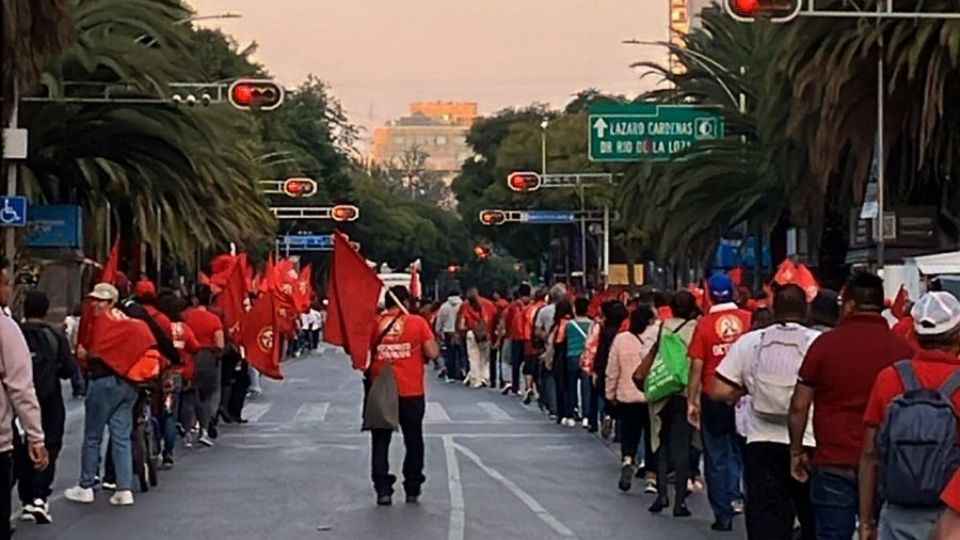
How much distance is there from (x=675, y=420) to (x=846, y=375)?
6.54 metres

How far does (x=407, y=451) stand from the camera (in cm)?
1655

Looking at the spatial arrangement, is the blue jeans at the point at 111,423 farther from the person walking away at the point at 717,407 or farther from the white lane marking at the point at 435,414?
the white lane marking at the point at 435,414

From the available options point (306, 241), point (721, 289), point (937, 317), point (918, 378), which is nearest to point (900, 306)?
point (721, 289)

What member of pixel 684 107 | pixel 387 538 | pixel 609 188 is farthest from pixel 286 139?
pixel 387 538

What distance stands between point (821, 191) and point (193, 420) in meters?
17.8

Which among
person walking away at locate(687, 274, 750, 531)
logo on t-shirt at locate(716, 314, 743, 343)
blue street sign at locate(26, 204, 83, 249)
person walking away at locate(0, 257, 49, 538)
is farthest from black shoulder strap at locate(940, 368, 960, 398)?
blue street sign at locate(26, 204, 83, 249)

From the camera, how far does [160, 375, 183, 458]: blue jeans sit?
19281 millimetres

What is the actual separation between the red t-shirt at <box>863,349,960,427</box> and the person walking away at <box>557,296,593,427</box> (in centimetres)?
1715

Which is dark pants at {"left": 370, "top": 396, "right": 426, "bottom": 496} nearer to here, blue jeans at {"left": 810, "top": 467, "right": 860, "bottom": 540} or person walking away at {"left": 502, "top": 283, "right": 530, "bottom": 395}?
blue jeans at {"left": 810, "top": 467, "right": 860, "bottom": 540}

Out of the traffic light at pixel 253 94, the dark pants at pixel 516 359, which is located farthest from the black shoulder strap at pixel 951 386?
the traffic light at pixel 253 94

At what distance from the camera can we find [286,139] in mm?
96500

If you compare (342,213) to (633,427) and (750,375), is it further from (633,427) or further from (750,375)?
(750,375)

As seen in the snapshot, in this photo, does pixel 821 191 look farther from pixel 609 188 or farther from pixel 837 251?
pixel 609 188

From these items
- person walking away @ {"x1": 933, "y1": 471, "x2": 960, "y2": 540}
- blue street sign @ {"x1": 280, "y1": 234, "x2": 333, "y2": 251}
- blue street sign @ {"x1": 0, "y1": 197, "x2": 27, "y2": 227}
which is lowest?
person walking away @ {"x1": 933, "y1": 471, "x2": 960, "y2": 540}
